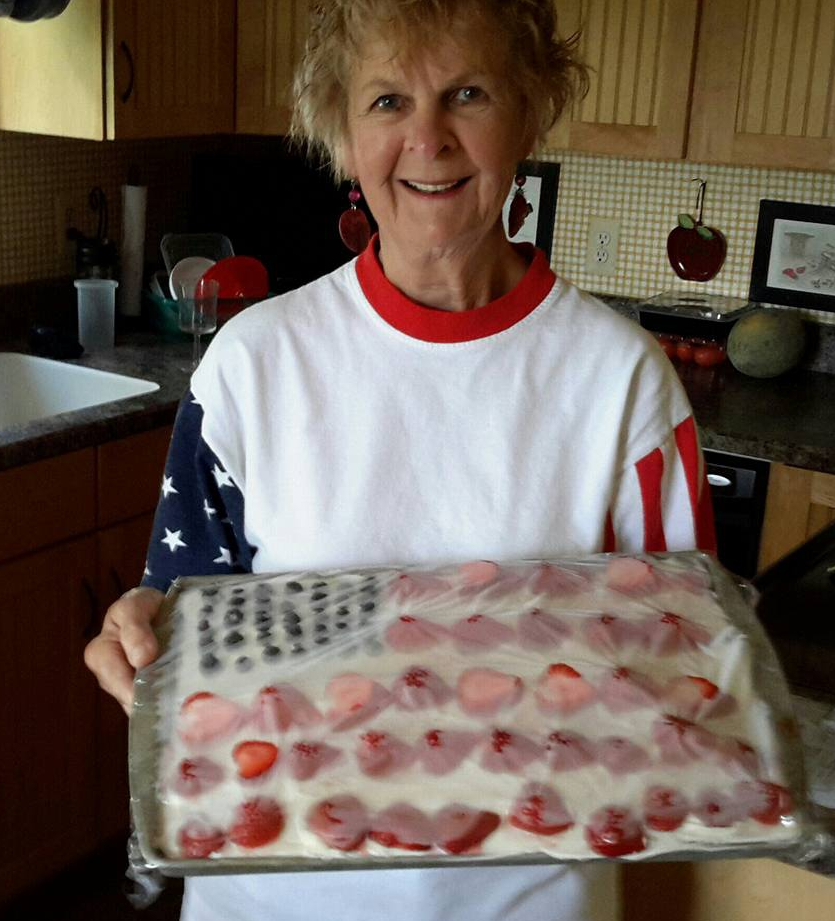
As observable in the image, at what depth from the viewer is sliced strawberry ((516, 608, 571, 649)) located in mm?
934

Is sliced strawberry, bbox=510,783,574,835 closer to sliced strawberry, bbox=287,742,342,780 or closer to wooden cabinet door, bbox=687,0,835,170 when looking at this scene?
sliced strawberry, bbox=287,742,342,780

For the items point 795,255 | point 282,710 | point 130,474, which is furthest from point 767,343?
point 282,710

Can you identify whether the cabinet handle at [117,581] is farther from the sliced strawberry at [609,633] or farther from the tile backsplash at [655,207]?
the sliced strawberry at [609,633]

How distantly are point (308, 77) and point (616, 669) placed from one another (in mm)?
606

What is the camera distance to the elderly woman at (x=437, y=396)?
3.48 feet

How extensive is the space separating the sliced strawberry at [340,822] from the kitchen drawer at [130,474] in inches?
59.6

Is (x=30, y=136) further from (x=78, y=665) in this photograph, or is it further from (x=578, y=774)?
(x=578, y=774)

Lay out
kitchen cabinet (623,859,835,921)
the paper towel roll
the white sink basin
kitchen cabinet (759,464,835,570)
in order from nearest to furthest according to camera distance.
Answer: kitchen cabinet (623,859,835,921) < kitchen cabinet (759,464,835,570) < the white sink basin < the paper towel roll

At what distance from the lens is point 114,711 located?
2385 mm

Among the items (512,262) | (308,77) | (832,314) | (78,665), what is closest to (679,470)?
(512,262)

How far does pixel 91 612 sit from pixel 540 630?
1535 mm

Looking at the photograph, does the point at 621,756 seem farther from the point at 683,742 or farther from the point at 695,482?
the point at 695,482

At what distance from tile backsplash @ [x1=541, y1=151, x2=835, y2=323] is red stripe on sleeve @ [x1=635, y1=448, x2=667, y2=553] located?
5.86ft

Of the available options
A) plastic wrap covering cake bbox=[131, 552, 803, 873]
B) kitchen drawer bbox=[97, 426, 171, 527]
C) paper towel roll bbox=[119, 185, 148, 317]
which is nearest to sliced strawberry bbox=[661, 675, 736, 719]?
plastic wrap covering cake bbox=[131, 552, 803, 873]
